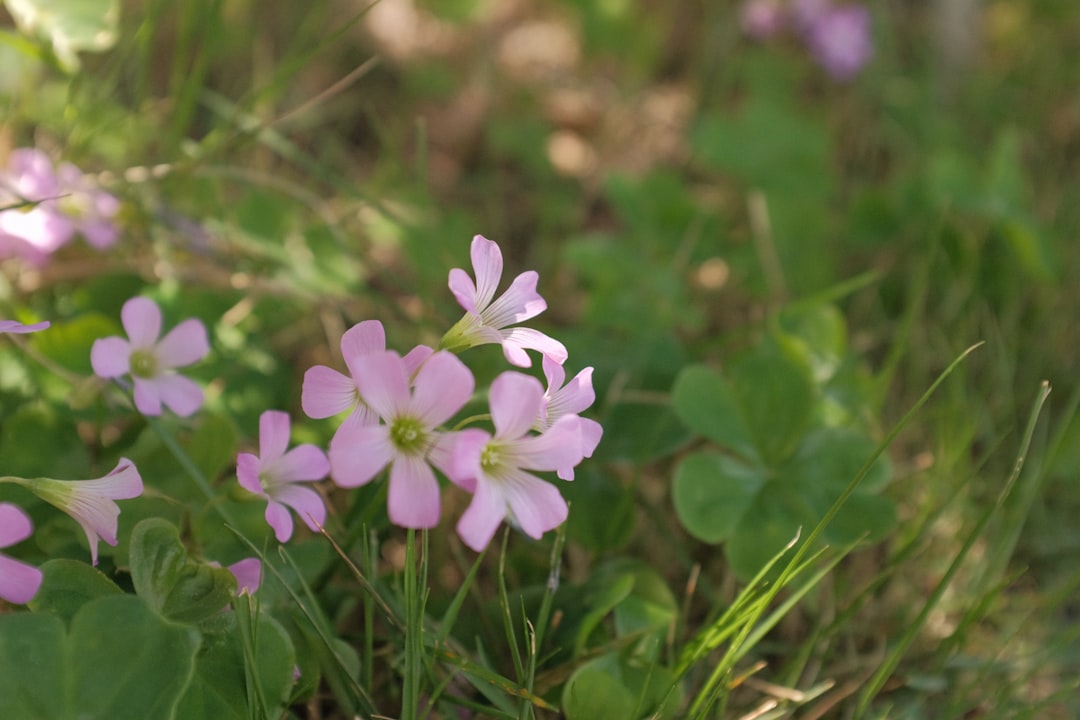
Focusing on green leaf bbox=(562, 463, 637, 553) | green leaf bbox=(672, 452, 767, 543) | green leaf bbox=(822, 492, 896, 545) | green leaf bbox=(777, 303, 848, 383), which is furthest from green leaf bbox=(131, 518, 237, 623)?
green leaf bbox=(777, 303, 848, 383)

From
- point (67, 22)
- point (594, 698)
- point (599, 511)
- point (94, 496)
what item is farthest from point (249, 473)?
point (67, 22)

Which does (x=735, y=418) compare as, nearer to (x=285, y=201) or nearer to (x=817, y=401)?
(x=817, y=401)

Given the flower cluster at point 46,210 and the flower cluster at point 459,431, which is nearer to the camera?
the flower cluster at point 459,431

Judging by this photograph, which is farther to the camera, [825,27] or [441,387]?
[825,27]

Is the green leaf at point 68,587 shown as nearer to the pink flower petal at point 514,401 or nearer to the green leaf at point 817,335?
the pink flower petal at point 514,401

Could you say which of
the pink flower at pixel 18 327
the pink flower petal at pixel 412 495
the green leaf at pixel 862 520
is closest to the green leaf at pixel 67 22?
the pink flower at pixel 18 327

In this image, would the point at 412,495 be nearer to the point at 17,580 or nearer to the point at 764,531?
the point at 17,580

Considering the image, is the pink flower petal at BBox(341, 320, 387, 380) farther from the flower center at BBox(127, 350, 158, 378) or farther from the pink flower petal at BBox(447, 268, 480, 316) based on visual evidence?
Answer: the flower center at BBox(127, 350, 158, 378)
